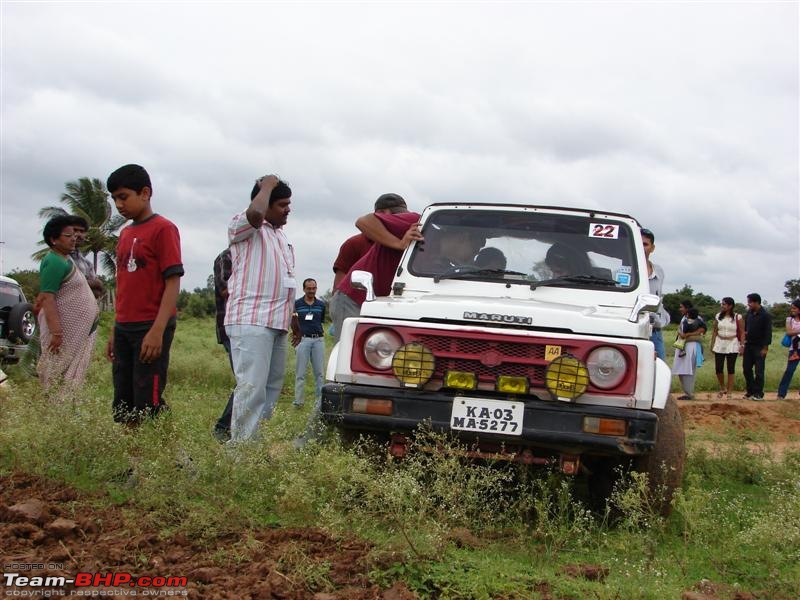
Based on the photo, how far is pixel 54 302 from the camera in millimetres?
5578

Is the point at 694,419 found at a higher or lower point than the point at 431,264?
lower

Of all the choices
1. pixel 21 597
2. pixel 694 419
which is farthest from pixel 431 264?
pixel 694 419

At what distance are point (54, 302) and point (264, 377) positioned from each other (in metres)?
1.67

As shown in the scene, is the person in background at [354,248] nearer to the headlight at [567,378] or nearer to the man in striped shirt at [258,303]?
the man in striped shirt at [258,303]

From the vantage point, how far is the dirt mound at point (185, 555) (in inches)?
119

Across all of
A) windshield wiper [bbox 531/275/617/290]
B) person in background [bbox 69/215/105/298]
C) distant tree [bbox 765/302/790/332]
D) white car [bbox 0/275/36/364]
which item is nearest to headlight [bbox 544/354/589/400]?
windshield wiper [bbox 531/275/617/290]

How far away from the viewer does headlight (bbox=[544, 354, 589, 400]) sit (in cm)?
407

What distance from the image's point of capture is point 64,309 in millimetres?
5703

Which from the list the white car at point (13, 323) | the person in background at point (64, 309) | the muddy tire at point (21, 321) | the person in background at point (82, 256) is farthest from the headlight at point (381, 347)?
the muddy tire at point (21, 321)

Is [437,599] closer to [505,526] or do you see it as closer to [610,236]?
[505,526]

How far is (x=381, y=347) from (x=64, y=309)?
2585 mm

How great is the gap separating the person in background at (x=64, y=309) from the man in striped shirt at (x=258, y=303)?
130 centimetres

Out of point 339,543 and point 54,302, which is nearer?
point 339,543

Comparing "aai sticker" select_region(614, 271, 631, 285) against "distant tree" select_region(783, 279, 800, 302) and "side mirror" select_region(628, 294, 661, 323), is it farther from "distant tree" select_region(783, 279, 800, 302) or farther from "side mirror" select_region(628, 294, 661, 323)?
"distant tree" select_region(783, 279, 800, 302)
